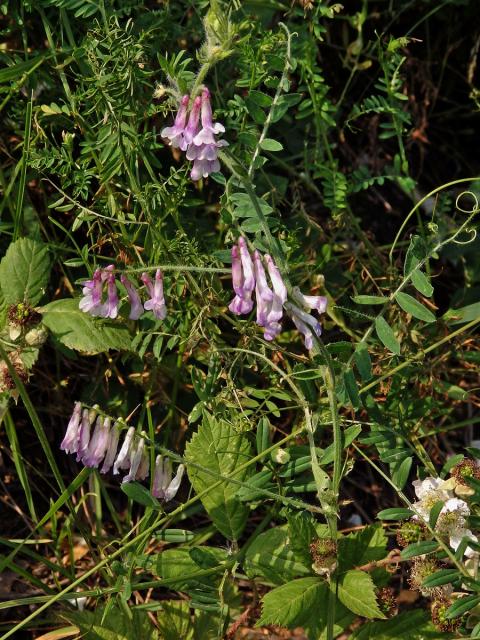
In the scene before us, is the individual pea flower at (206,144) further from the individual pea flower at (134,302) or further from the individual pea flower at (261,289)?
the individual pea flower at (134,302)

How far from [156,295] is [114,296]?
0.45 ft

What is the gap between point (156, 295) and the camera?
2.12m

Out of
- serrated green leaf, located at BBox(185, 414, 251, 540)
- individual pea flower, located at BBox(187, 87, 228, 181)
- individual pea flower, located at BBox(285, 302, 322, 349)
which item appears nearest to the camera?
individual pea flower, located at BBox(187, 87, 228, 181)

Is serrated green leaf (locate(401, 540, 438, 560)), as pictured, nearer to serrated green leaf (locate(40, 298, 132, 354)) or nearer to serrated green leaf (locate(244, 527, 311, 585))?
serrated green leaf (locate(244, 527, 311, 585))

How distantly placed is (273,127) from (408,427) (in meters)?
1.15

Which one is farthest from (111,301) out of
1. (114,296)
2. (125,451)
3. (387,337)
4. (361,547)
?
(361,547)

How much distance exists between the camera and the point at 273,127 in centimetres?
297

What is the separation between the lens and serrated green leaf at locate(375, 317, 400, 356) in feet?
6.95

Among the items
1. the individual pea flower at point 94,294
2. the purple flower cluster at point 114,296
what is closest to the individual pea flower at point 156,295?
the purple flower cluster at point 114,296

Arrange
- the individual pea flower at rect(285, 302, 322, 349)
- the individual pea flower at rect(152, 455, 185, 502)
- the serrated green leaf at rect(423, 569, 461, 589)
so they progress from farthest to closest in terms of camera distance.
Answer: the individual pea flower at rect(152, 455, 185, 502)
the serrated green leaf at rect(423, 569, 461, 589)
the individual pea flower at rect(285, 302, 322, 349)

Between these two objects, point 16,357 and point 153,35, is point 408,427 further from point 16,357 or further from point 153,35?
point 153,35

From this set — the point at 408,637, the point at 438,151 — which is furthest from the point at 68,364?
the point at 438,151

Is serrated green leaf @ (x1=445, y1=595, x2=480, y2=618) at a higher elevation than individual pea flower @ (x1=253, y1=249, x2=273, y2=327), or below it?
below

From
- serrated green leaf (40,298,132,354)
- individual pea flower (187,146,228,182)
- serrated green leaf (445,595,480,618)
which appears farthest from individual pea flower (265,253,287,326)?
serrated green leaf (445,595,480,618)
